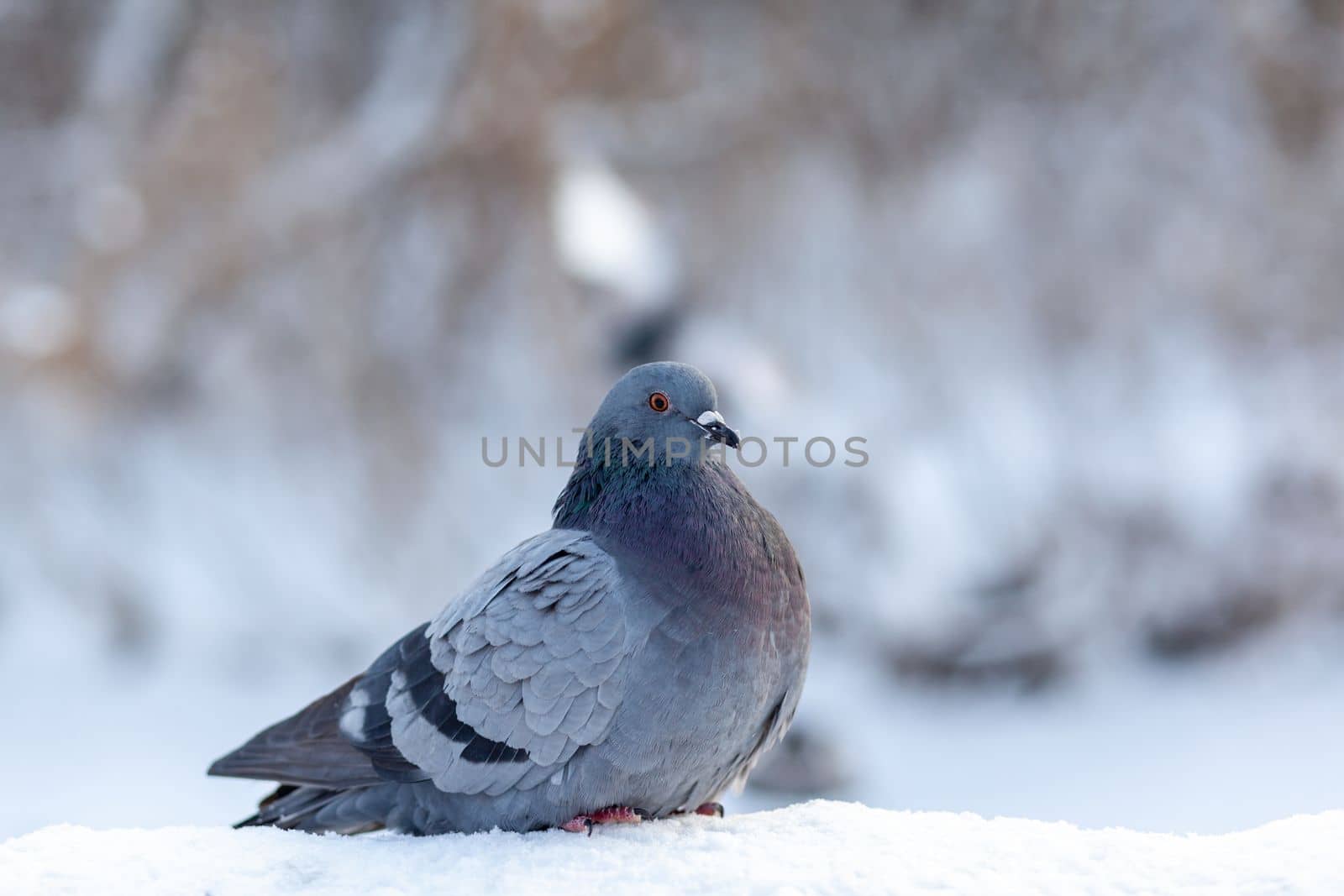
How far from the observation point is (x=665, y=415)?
8.77 feet

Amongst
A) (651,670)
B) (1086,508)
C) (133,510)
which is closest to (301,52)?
(133,510)

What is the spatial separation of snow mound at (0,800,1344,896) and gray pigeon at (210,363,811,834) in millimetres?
122

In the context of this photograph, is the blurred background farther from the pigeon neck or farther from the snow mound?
the snow mound

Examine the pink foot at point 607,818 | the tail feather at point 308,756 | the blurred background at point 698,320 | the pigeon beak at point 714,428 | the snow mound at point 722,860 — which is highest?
the blurred background at point 698,320

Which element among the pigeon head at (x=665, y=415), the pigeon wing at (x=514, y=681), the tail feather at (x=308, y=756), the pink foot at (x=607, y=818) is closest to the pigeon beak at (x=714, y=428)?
the pigeon head at (x=665, y=415)

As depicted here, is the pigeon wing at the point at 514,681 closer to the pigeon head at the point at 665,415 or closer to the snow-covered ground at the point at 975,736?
the pigeon head at the point at 665,415

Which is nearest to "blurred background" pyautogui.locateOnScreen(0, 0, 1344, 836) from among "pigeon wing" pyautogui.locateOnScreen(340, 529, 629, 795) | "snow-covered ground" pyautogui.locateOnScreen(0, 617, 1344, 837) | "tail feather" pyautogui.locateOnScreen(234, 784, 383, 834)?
"snow-covered ground" pyautogui.locateOnScreen(0, 617, 1344, 837)

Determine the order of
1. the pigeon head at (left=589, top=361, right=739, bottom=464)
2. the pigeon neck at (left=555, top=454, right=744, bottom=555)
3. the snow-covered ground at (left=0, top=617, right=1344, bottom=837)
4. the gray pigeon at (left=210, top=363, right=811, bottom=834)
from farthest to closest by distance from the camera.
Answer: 1. the snow-covered ground at (left=0, top=617, right=1344, bottom=837)
2. the pigeon head at (left=589, top=361, right=739, bottom=464)
3. the pigeon neck at (left=555, top=454, right=744, bottom=555)
4. the gray pigeon at (left=210, top=363, right=811, bottom=834)

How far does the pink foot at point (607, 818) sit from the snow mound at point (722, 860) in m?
0.03

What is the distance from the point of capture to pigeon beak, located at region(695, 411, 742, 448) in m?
2.63

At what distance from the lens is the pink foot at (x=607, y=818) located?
2477mm

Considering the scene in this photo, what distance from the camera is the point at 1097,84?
7.75m

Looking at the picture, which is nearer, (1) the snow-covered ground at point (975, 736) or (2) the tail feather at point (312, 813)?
(2) the tail feather at point (312, 813)

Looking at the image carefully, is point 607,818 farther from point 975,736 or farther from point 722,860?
point 975,736
